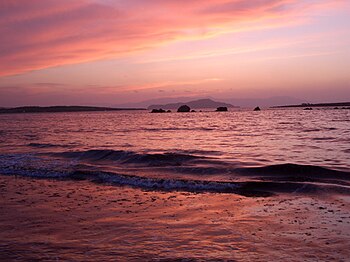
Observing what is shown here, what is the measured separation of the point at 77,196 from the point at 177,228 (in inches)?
202

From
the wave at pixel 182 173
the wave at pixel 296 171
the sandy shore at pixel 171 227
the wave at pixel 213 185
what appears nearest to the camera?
the sandy shore at pixel 171 227

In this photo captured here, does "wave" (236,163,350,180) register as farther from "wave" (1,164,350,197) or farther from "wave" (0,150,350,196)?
"wave" (1,164,350,197)

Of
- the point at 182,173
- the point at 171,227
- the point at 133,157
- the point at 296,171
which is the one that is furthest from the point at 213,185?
the point at 133,157

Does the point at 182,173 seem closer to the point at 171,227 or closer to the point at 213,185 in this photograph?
the point at 213,185

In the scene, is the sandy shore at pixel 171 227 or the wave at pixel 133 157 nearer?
the sandy shore at pixel 171 227

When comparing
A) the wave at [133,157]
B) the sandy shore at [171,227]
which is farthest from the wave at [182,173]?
the sandy shore at [171,227]

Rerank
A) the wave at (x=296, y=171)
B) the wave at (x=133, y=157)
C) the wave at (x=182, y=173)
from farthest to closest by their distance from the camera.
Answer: the wave at (x=133, y=157)
the wave at (x=296, y=171)
the wave at (x=182, y=173)

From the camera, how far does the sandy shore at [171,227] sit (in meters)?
6.91

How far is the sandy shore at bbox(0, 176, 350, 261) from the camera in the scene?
6.91m

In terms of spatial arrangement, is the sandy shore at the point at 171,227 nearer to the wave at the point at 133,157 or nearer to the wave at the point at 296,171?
the wave at the point at 296,171

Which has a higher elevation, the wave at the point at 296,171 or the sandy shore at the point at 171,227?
the sandy shore at the point at 171,227

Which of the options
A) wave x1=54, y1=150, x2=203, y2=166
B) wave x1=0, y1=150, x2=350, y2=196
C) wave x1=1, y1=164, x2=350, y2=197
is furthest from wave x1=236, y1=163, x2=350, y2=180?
wave x1=54, y1=150, x2=203, y2=166

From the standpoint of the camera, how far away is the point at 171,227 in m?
8.59

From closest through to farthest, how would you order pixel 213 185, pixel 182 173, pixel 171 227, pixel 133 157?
pixel 171 227 → pixel 213 185 → pixel 182 173 → pixel 133 157
